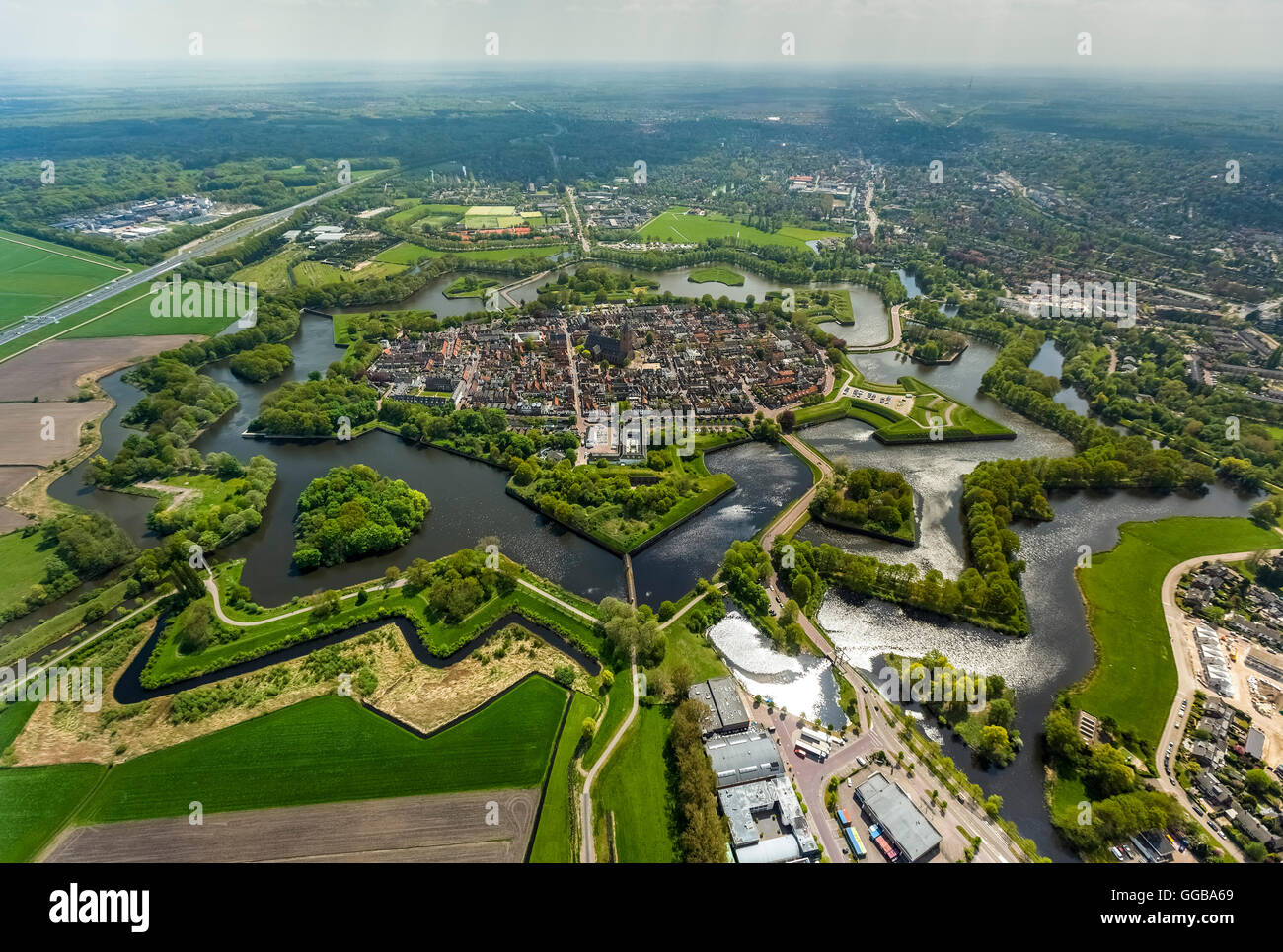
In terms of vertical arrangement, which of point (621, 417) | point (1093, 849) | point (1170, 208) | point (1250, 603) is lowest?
point (1093, 849)

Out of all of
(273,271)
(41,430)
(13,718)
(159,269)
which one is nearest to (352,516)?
(13,718)

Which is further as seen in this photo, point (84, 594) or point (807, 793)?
point (84, 594)

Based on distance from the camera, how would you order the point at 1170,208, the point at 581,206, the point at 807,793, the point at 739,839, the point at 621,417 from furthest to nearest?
the point at 581,206
the point at 1170,208
the point at 621,417
the point at 807,793
the point at 739,839

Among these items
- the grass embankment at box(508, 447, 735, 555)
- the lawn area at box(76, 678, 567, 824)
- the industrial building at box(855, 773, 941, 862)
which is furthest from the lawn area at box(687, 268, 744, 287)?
the industrial building at box(855, 773, 941, 862)

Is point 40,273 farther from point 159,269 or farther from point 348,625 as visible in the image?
point 348,625

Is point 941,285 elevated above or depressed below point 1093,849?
above

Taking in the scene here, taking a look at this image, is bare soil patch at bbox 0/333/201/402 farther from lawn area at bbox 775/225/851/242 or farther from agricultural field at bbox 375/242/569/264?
lawn area at bbox 775/225/851/242

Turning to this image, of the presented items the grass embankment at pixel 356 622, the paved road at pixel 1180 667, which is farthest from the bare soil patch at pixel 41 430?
the paved road at pixel 1180 667
